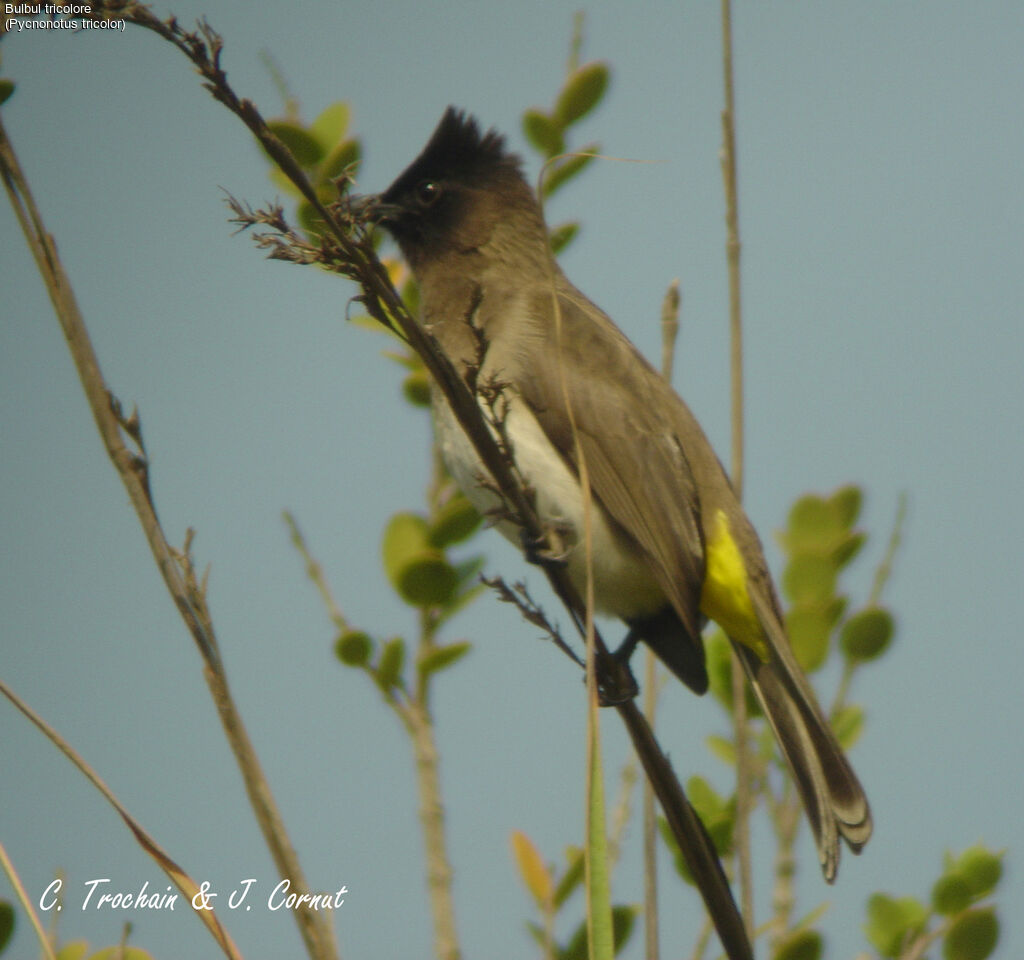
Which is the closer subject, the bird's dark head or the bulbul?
the bulbul

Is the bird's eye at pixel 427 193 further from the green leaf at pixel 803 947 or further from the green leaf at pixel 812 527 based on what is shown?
the green leaf at pixel 803 947

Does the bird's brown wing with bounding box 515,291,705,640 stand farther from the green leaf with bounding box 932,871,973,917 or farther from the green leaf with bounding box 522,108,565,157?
the green leaf with bounding box 932,871,973,917

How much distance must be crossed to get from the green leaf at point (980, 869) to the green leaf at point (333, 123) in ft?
4.81

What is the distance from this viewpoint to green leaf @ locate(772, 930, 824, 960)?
151cm

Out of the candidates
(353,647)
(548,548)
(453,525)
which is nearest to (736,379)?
(548,548)

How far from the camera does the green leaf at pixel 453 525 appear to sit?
207 cm

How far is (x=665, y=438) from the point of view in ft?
7.97

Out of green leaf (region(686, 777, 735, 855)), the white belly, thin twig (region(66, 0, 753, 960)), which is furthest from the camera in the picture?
the white belly

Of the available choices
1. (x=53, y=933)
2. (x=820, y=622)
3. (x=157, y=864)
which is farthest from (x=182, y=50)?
(x=820, y=622)

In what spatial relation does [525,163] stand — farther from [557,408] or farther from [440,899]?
[440,899]

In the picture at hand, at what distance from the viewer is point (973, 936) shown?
5.40 ft

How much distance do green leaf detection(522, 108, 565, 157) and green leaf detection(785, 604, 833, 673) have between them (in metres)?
0.93

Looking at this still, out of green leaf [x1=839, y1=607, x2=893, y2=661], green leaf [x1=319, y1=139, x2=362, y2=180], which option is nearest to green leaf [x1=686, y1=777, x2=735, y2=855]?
green leaf [x1=839, y1=607, x2=893, y2=661]

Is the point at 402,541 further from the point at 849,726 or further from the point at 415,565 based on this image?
the point at 849,726
